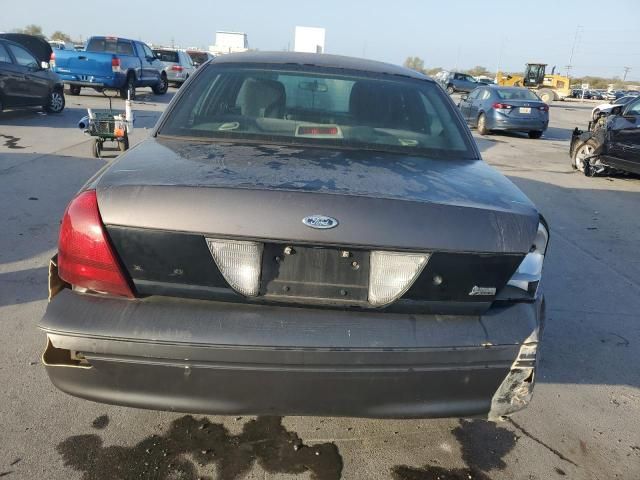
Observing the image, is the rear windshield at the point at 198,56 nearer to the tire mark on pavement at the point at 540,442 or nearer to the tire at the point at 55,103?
the tire at the point at 55,103

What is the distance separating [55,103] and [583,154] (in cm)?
1214

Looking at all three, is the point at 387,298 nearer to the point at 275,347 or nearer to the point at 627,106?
the point at 275,347

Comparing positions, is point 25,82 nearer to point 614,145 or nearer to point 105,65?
point 105,65

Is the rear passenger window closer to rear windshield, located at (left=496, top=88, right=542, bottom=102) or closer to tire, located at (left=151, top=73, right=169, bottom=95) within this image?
tire, located at (left=151, top=73, right=169, bottom=95)

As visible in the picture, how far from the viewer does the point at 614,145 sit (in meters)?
9.75

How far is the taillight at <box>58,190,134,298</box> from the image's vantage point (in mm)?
2092

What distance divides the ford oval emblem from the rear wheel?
32.5 ft

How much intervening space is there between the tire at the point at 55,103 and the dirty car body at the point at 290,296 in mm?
13272

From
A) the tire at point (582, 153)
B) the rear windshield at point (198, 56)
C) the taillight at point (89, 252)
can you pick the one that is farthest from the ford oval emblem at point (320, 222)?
the rear windshield at point (198, 56)

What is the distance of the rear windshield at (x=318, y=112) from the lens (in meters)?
2.96

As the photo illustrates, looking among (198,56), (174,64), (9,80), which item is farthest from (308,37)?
(9,80)

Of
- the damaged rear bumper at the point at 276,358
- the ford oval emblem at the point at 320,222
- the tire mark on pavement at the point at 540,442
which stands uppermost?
the ford oval emblem at the point at 320,222

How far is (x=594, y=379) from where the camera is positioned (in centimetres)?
342

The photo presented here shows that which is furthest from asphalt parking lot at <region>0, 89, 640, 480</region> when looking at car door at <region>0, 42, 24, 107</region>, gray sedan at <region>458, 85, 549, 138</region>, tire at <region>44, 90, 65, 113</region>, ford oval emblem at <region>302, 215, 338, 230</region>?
gray sedan at <region>458, 85, 549, 138</region>
